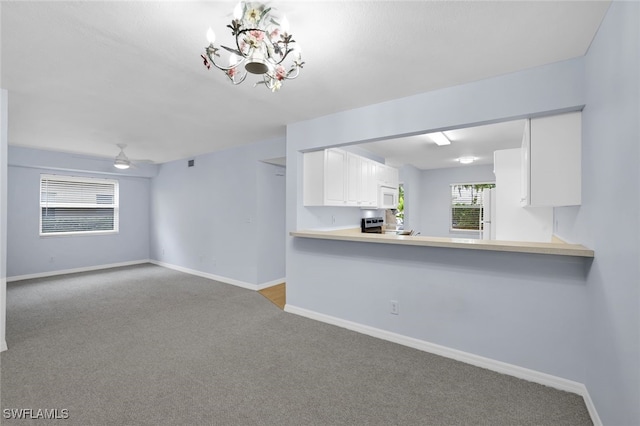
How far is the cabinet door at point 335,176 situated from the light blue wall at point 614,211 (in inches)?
93.5

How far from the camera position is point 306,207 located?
3848 millimetres

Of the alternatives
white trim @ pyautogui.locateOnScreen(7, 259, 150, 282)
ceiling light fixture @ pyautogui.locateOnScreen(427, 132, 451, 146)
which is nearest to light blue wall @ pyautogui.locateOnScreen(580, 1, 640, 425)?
ceiling light fixture @ pyautogui.locateOnScreen(427, 132, 451, 146)

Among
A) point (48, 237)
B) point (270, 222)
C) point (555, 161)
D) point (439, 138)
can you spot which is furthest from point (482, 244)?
point (48, 237)

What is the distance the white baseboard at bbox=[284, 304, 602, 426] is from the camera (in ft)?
6.87

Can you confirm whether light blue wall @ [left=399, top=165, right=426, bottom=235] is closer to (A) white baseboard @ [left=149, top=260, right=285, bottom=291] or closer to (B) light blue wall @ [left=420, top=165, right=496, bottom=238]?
(B) light blue wall @ [left=420, top=165, right=496, bottom=238]

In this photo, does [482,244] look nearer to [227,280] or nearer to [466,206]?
[227,280]

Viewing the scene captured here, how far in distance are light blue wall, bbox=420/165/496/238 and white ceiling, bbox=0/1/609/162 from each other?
191 inches

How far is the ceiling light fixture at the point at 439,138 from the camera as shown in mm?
4002

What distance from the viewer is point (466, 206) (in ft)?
23.1

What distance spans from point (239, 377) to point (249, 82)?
96.6 inches

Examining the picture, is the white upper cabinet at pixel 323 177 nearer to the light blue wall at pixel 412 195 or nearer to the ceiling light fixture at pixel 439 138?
the ceiling light fixture at pixel 439 138

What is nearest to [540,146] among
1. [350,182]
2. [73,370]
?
[350,182]

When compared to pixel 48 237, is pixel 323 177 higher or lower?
higher

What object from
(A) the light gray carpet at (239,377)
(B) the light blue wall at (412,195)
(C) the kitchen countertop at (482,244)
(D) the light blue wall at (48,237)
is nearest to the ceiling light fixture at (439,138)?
(C) the kitchen countertop at (482,244)
